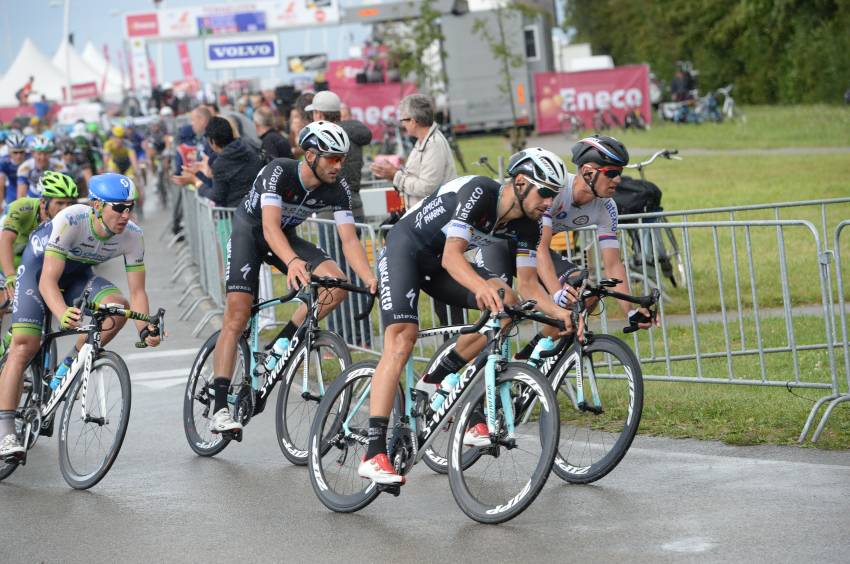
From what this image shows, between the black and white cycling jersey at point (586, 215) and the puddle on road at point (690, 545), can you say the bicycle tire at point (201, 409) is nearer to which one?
the black and white cycling jersey at point (586, 215)

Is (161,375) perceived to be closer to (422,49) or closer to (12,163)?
(12,163)

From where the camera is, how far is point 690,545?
6195mm

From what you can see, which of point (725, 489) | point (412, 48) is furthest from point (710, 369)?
point (412, 48)

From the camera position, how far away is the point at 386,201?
1372cm

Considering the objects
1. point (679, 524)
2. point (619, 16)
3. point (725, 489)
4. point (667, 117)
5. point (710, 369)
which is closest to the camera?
point (679, 524)

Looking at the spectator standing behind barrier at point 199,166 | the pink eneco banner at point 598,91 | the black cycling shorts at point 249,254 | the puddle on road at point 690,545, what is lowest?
the puddle on road at point 690,545

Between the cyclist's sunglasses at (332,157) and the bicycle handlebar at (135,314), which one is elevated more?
the cyclist's sunglasses at (332,157)

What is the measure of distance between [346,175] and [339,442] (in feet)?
18.2

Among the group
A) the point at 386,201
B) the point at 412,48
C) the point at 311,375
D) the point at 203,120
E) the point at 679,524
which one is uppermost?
the point at 412,48

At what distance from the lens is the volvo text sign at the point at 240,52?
4775cm

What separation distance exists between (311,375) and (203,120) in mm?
9056

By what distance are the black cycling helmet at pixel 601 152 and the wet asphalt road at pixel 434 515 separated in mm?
1715

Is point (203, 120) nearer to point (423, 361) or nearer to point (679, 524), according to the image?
point (423, 361)

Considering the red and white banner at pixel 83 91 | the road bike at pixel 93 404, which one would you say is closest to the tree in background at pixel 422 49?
the road bike at pixel 93 404
